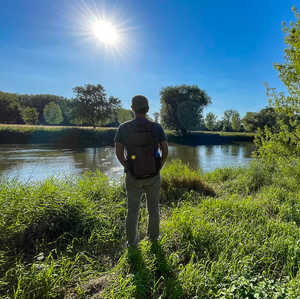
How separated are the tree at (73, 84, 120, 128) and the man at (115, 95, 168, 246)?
109 feet

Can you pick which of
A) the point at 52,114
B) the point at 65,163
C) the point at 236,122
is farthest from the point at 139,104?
the point at 236,122

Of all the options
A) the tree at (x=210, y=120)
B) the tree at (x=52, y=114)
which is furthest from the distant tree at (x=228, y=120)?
the tree at (x=52, y=114)

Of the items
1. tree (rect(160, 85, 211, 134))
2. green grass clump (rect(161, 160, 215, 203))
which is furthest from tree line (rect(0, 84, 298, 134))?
green grass clump (rect(161, 160, 215, 203))

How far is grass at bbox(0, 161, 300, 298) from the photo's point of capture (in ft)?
5.19

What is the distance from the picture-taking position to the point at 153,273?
1.79m

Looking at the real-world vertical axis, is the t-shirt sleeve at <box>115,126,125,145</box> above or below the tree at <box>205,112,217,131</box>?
below

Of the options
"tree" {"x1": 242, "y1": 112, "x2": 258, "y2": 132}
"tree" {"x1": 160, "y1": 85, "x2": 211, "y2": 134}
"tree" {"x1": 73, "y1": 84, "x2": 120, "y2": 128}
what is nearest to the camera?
"tree" {"x1": 73, "y1": 84, "x2": 120, "y2": 128}

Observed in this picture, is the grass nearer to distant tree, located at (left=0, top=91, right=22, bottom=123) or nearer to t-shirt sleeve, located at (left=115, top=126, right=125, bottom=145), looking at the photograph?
t-shirt sleeve, located at (left=115, top=126, right=125, bottom=145)

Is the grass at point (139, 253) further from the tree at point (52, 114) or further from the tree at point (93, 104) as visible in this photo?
the tree at point (52, 114)

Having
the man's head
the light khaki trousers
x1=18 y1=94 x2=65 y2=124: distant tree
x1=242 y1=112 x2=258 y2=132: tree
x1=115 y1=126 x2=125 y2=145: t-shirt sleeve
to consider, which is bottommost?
the light khaki trousers

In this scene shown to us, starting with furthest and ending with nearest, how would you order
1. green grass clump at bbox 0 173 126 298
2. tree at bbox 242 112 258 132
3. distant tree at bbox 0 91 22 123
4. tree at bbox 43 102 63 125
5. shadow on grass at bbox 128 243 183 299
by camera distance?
tree at bbox 43 102 63 125 → tree at bbox 242 112 258 132 → distant tree at bbox 0 91 22 123 → green grass clump at bbox 0 173 126 298 → shadow on grass at bbox 128 243 183 299

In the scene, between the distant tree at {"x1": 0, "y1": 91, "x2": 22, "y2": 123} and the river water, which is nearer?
the river water

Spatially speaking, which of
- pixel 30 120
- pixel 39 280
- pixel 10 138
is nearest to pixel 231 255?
pixel 39 280

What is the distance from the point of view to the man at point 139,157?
2.04 meters
